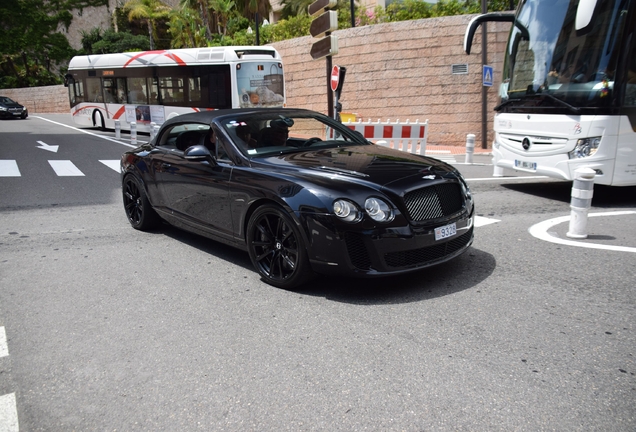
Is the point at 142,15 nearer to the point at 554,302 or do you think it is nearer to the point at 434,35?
the point at 434,35

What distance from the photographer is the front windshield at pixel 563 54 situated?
7598mm

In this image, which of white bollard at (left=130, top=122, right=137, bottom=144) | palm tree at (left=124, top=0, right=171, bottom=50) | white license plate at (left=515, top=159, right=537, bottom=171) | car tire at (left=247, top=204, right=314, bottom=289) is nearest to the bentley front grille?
car tire at (left=247, top=204, right=314, bottom=289)

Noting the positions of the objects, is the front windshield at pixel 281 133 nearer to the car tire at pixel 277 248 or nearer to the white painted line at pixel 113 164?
the car tire at pixel 277 248

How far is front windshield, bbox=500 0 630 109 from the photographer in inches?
299

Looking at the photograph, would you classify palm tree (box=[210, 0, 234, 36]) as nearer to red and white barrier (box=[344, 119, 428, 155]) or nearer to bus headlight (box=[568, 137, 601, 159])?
red and white barrier (box=[344, 119, 428, 155])

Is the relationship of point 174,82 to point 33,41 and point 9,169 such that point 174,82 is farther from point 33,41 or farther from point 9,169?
point 33,41

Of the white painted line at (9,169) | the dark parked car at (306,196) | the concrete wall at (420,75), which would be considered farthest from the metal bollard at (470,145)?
the white painted line at (9,169)

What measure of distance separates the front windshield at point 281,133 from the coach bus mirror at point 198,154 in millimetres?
285

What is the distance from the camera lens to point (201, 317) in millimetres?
4223

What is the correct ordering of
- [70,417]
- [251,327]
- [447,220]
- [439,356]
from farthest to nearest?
1. [447,220]
2. [251,327]
3. [439,356]
4. [70,417]

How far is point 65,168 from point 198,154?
899cm

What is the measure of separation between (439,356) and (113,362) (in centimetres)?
200

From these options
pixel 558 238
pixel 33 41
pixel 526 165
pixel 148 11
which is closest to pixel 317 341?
pixel 558 238

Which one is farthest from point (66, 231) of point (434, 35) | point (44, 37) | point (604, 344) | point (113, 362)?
point (44, 37)
